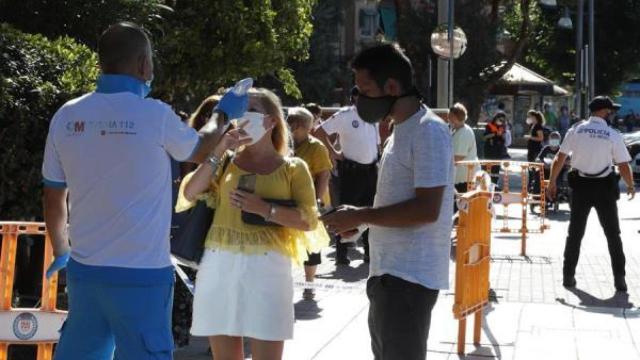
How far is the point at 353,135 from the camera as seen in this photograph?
11.7m

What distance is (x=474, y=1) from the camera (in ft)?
119

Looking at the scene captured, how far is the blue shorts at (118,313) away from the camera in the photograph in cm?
411

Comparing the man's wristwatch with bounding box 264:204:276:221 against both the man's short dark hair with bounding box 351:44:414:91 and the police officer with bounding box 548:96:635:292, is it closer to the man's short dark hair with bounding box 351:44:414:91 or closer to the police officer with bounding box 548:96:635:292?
the man's short dark hair with bounding box 351:44:414:91

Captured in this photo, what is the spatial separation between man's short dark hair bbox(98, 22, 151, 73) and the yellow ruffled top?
1.07 meters

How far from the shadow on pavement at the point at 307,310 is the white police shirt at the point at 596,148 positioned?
2.84 metres

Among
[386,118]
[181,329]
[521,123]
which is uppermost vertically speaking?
[521,123]

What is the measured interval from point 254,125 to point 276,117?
17 cm

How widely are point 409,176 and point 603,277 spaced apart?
7.21 metres

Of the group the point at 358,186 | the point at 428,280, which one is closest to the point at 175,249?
the point at 428,280

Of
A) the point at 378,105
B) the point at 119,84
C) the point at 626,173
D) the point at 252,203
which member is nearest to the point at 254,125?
the point at 252,203

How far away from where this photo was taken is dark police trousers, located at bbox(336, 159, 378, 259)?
38.4 feet

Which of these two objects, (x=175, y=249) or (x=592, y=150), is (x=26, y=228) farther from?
(x=592, y=150)

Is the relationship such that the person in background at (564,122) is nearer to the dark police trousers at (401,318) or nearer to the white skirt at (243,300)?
the white skirt at (243,300)

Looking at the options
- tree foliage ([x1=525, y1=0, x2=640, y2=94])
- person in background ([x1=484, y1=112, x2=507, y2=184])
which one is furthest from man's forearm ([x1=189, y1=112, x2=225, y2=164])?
tree foliage ([x1=525, y1=0, x2=640, y2=94])
